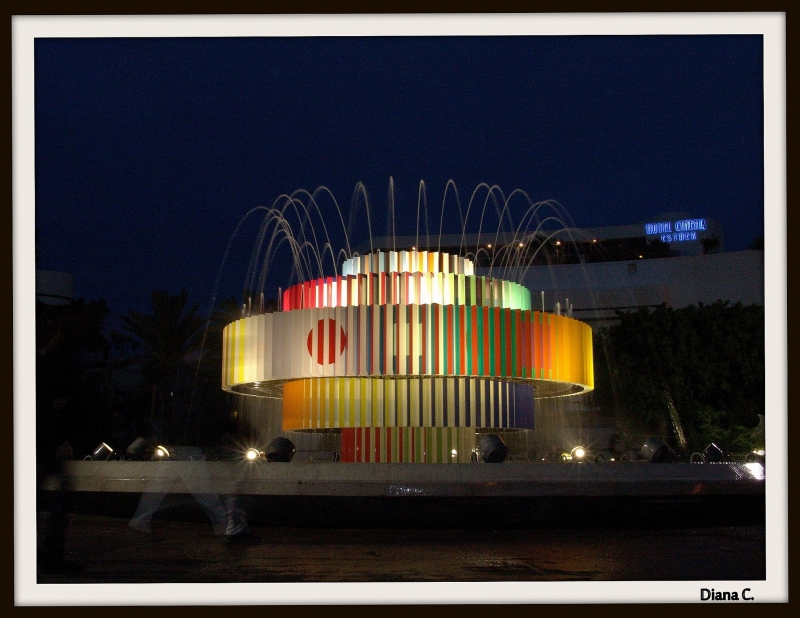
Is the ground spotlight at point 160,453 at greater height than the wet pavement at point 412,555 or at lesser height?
greater

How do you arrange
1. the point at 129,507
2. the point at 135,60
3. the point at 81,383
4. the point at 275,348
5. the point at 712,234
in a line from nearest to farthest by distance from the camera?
the point at 135,60
the point at 129,507
the point at 275,348
the point at 81,383
the point at 712,234

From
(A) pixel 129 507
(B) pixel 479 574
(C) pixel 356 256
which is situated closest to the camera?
(B) pixel 479 574

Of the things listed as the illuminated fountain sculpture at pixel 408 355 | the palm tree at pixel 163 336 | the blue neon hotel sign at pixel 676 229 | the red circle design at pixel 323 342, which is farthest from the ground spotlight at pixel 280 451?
the blue neon hotel sign at pixel 676 229

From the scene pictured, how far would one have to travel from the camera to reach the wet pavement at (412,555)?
8.93m

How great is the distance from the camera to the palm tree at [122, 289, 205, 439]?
41031 mm

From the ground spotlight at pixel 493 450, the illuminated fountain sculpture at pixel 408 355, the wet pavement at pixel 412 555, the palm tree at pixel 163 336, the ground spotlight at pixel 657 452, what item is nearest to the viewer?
the wet pavement at pixel 412 555

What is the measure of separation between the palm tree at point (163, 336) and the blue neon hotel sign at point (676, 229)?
→ 111ft

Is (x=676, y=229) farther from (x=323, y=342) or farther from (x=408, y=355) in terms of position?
(x=323, y=342)

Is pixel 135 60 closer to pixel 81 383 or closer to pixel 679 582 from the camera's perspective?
pixel 679 582

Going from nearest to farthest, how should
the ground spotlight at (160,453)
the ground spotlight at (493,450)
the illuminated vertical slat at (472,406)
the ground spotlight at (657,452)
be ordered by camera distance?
the ground spotlight at (493,450) < the ground spotlight at (657,452) < the ground spotlight at (160,453) < the illuminated vertical slat at (472,406)

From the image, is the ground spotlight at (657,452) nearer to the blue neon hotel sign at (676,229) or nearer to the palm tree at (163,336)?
the palm tree at (163,336)

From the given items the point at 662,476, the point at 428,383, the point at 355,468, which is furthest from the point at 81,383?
the point at 662,476

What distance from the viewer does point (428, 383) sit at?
16969 millimetres

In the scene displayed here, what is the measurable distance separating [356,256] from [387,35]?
11.1 meters
